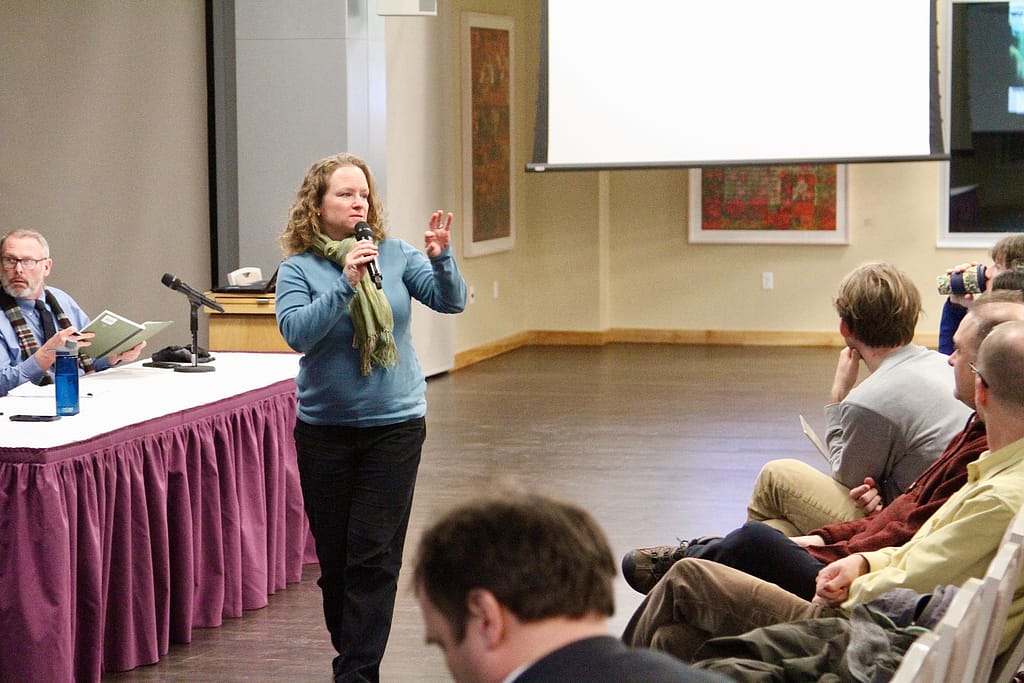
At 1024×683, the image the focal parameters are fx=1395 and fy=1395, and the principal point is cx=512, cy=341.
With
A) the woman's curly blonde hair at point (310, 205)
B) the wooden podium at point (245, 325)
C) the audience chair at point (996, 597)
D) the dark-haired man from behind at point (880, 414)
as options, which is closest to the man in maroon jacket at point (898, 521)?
the dark-haired man from behind at point (880, 414)

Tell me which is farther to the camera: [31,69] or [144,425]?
[31,69]

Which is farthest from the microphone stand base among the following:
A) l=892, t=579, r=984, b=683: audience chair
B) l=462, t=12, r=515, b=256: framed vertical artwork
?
l=462, t=12, r=515, b=256: framed vertical artwork

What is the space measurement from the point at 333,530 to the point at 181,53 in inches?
197

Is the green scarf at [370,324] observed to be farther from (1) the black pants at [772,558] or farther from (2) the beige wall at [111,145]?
(2) the beige wall at [111,145]

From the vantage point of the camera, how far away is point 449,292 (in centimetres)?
343

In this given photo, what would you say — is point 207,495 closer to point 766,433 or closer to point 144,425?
point 144,425

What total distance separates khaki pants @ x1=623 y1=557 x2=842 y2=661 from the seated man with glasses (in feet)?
7.50

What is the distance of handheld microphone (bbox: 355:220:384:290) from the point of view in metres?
3.22

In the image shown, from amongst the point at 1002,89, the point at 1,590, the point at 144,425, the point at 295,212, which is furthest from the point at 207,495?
the point at 1002,89

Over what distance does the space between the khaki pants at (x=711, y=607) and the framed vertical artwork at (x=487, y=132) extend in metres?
7.29

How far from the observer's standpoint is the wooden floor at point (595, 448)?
4.03 m

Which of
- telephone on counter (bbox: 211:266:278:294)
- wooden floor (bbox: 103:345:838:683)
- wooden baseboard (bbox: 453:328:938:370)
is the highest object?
telephone on counter (bbox: 211:266:278:294)

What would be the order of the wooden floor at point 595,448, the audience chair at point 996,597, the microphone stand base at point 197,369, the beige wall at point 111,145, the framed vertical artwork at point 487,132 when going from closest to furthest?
the audience chair at point 996,597
the wooden floor at point 595,448
the microphone stand base at point 197,369
the beige wall at point 111,145
the framed vertical artwork at point 487,132

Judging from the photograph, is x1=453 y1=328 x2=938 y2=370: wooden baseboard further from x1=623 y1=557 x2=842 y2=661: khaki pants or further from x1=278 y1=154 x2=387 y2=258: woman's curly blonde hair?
x1=623 y1=557 x2=842 y2=661: khaki pants
